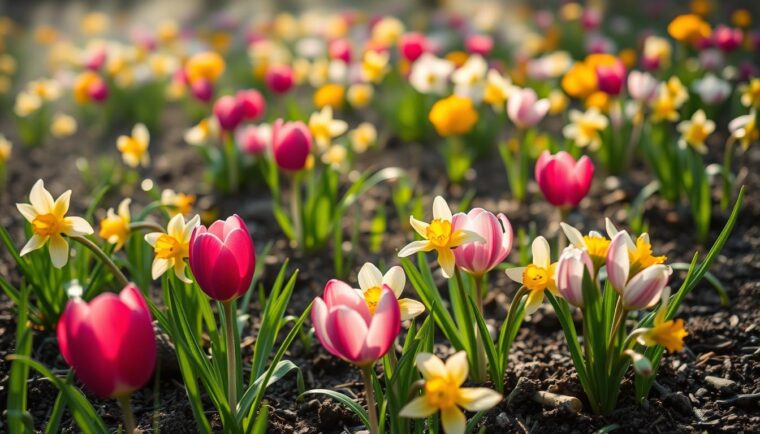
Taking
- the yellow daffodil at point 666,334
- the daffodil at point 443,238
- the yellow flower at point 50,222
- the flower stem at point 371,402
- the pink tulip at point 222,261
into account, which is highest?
the yellow flower at point 50,222

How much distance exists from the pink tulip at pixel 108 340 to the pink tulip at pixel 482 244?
648 millimetres

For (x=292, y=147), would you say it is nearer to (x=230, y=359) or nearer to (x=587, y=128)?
(x=230, y=359)

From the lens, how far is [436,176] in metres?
3.65

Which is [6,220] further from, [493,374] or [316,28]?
[316,28]

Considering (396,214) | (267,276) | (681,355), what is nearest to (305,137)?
(267,276)

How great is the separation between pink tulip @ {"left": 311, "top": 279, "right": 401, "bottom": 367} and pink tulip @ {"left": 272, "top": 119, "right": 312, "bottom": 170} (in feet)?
3.92

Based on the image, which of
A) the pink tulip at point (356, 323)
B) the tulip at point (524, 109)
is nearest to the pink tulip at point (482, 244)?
the pink tulip at point (356, 323)

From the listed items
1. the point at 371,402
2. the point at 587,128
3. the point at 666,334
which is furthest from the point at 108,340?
the point at 587,128

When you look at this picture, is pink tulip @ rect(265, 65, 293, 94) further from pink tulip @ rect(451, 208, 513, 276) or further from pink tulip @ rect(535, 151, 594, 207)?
pink tulip @ rect(451, 208, 513, 276)

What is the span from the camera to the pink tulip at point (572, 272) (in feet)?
4.60

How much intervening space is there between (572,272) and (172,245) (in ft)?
2.85

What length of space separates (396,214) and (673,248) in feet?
3.80

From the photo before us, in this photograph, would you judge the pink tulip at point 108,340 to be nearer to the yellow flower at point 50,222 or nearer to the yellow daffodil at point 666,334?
the yellow flower at point 50,222

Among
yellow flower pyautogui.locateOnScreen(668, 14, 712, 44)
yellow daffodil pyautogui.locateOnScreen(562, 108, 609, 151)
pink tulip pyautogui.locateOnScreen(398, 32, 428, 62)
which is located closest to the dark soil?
yellow daffodil pyautogui.locateOnScreen(562, 108, 609, 151)
